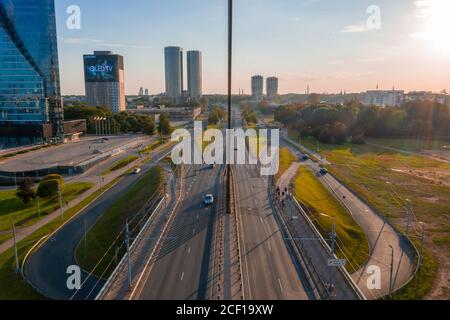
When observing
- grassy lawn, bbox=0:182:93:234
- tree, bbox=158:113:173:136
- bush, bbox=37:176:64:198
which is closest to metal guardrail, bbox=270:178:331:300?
grassy lawn, bbox=0:182:93:234

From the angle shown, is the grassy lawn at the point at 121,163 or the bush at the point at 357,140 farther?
the bush at the point at 357,140

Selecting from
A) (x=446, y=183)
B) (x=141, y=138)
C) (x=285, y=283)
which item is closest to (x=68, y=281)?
(x=285, y=283)

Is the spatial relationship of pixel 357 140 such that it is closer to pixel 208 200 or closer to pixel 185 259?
pixel 208 200

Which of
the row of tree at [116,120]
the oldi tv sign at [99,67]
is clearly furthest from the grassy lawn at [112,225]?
the oldi tv sign at [99,67]

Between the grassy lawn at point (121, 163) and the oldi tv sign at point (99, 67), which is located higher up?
the oldi tv sign at point (99, 67)

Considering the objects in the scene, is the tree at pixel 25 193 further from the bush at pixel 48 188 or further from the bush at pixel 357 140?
the bush at pixel 357 140
